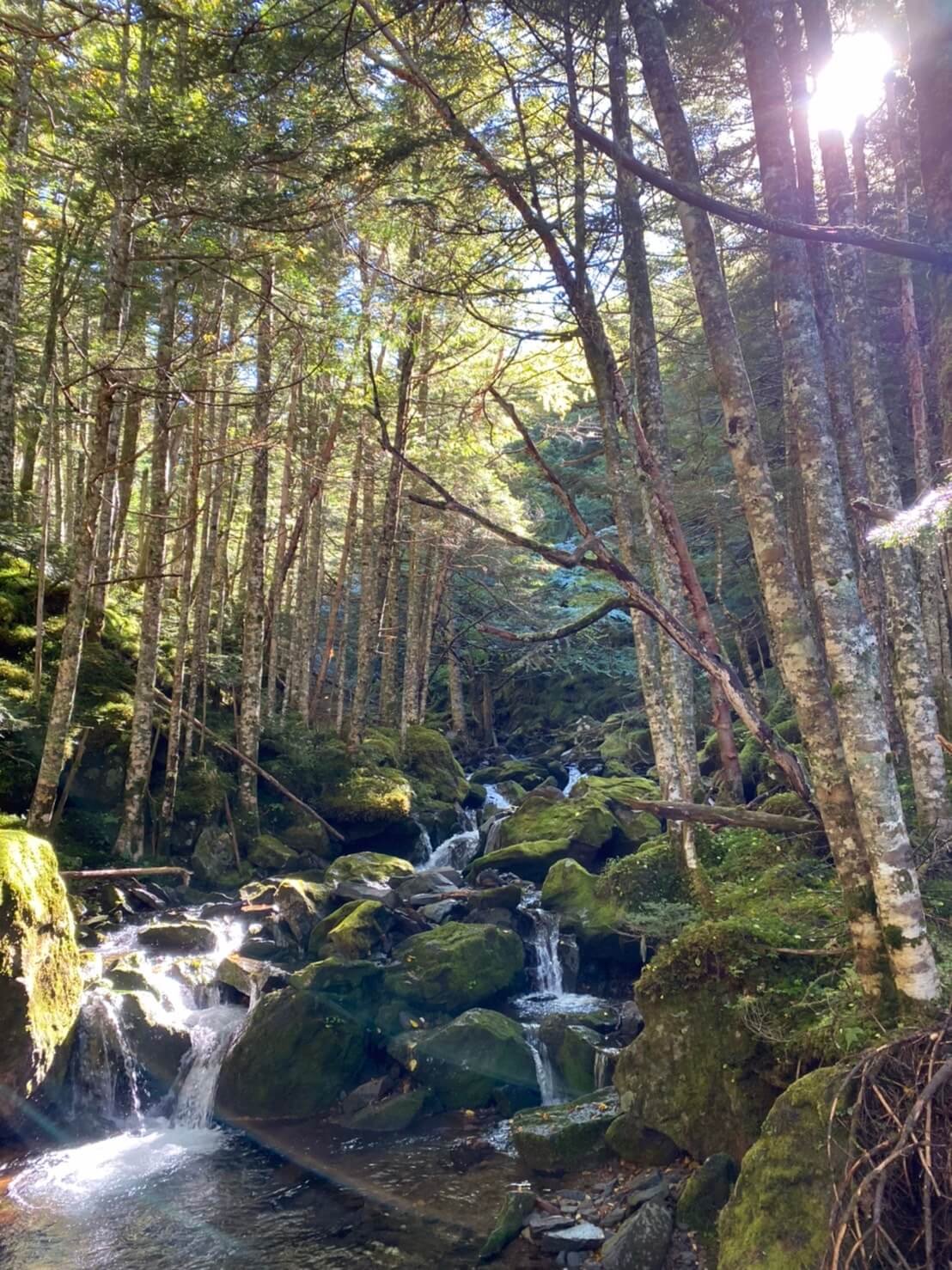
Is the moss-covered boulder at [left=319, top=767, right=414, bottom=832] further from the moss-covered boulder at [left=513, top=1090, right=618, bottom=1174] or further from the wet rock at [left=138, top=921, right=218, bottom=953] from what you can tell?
the moss-covered boulder at [left=513, top=1090, right=618, bottom=1174]

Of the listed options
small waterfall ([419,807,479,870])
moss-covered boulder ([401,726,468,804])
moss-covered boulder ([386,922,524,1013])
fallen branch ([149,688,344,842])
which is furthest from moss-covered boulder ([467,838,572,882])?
moss-covered boulder ([401,726,468,804])

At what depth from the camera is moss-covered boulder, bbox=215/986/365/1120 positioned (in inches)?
326

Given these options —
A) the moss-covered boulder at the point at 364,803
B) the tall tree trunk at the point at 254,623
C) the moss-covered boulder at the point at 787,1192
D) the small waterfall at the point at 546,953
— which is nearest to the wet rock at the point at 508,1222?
the moss-covered boulder at the point at 787,1192

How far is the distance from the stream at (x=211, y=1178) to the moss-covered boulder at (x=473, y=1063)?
18cm

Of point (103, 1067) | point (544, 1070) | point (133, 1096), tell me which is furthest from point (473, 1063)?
point (103, 1067)

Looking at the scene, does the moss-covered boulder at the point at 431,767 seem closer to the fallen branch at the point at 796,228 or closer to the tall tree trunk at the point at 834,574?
the tall tree trunk at the point at 834,574

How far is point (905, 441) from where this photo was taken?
56.2 feet

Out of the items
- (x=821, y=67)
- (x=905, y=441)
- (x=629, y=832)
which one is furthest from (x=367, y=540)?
(x=821, y=67)

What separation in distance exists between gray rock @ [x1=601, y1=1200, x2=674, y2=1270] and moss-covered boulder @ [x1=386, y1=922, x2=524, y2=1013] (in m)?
4.49

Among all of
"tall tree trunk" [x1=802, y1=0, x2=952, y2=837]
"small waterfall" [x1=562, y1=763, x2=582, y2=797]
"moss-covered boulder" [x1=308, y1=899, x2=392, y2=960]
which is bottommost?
"moss-covered boulder" [x1=308, y1=899, x2=392, y2=960]

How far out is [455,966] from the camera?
9992 mm

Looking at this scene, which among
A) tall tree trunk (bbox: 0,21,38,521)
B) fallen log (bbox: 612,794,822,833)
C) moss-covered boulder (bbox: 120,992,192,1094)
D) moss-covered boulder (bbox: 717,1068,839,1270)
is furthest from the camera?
tall tree trunk (bbox: 0,21,38,521)

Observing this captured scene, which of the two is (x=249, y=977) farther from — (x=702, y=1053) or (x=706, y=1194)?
(x=706, y=1194)

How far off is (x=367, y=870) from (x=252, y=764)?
10.3 ft
